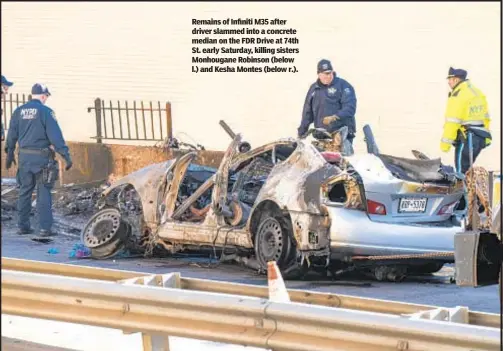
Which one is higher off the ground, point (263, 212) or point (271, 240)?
point (263, 212)

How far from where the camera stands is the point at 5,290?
5.60 meters

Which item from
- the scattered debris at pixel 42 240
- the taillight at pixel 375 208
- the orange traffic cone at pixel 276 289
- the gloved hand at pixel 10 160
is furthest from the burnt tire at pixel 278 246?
the orange traffic cone at pixel 276 289

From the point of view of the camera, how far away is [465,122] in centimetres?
1292

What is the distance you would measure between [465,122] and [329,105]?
208 cm

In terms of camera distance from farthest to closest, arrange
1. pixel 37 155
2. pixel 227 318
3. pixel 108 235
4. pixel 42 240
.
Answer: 1. pixel 37 155
2. pixel 42 240
3. pixel 108 235
4. pixel 227 318

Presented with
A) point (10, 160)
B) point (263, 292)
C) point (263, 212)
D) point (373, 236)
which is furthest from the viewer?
point (10, 160)

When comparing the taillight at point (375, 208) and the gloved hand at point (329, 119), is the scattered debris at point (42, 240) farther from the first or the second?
the taillight at point (375, 208)

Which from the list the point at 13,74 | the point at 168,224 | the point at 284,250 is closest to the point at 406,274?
the point at 284,250

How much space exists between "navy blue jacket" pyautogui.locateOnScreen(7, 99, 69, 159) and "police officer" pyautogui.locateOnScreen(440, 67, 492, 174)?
386 cm

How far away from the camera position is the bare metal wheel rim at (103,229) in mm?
10875

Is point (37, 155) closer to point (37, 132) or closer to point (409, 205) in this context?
point (37, 132)

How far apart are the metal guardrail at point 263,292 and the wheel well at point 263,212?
330cm

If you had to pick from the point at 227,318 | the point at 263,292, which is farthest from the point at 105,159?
the point at 227,318

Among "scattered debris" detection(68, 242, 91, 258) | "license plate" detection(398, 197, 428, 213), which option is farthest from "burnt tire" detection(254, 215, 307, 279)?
"scattered debris" detection(68, 242, 91, 258)
